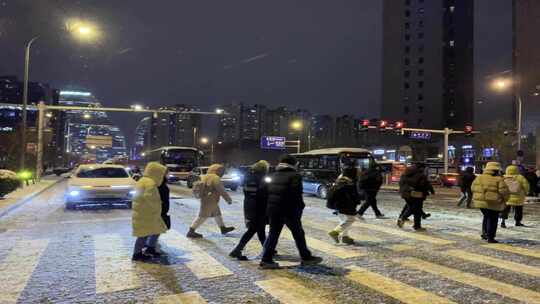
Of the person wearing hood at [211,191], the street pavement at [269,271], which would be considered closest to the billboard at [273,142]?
the street pavement at [269,271]

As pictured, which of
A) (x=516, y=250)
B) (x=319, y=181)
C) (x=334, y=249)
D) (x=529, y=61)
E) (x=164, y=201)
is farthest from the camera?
(x=529, y=61)

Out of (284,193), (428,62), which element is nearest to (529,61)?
(428,62)

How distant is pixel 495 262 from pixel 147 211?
18.7 feet

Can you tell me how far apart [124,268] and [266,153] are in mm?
81597

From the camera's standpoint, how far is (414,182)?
1111 cm

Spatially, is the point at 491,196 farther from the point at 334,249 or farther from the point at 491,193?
the point at 334,249

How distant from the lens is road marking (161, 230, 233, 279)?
6.70 metres

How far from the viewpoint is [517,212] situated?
40.7 feet

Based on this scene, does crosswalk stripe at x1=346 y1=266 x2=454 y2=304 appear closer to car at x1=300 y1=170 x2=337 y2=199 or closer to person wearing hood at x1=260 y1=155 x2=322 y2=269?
person wearing hood at x1=260 y1=155 x2=322 y2=269

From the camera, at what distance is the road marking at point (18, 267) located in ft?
18.7

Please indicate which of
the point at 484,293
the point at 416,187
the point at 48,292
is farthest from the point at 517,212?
the point at 48,292

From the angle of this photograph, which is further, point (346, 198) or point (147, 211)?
point (346, 198)

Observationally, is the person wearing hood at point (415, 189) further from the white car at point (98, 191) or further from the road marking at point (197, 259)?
the white car at point (98, 191)

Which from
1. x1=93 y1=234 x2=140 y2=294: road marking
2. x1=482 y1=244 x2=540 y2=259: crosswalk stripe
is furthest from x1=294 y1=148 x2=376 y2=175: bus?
x1=93 y1=234 x2=140 y2=294: road marking
